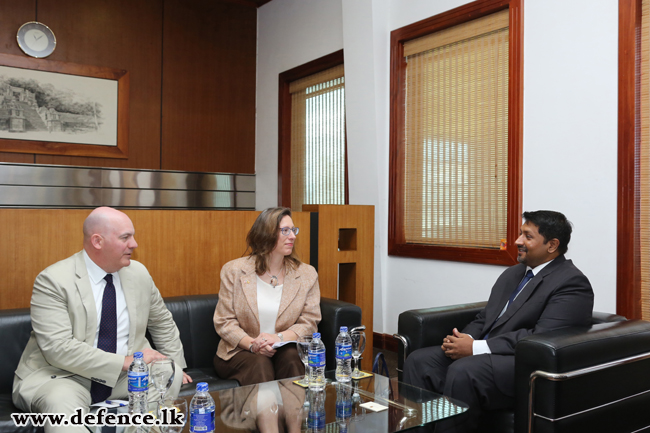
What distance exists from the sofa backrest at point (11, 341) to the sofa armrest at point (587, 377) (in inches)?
94.9

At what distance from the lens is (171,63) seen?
22.9 feet

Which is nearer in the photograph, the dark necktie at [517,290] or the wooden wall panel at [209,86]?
the dark necktie at [517,290]

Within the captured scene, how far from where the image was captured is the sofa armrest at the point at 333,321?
3.40 metres

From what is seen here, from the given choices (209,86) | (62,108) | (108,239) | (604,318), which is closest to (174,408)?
(108,239)

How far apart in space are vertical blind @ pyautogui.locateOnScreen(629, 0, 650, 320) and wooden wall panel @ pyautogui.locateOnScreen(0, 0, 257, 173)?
508cm

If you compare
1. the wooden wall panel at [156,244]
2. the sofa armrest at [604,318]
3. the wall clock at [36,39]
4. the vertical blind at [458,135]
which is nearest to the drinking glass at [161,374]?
the wooden wall panel at [156,244]

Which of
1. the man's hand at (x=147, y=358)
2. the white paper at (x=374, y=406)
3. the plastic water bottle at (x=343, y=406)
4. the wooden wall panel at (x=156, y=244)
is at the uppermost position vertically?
the wooden wall panel at (x=156, y=244)

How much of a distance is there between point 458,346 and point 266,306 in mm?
1105

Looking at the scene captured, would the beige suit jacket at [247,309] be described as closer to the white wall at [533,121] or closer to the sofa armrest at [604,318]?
the sofa armrest at [604,318]

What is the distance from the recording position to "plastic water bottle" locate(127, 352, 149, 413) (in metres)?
2.07

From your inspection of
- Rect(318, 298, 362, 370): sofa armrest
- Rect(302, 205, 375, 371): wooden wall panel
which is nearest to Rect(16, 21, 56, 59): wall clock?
Rect(302, 205, 375, 371): wooden wall panel

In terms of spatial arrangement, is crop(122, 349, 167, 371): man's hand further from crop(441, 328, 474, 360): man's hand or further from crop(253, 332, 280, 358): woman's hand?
crop(441, 328, 474, 360): man's hand

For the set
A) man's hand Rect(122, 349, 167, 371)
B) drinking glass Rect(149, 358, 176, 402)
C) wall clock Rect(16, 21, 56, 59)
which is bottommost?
man's hand Rect(122, 349, 167, 371)

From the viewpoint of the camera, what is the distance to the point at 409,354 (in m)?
3.30
